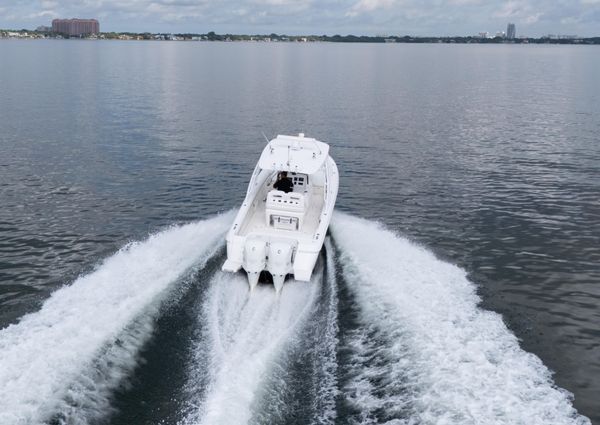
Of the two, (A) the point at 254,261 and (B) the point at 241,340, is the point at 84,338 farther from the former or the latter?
(A) the point at 254,261

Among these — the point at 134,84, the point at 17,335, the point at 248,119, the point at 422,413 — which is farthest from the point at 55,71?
the point at 422,413

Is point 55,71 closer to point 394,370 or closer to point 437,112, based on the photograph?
point 437,112

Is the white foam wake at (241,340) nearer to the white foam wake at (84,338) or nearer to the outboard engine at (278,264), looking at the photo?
the outboard engine at (278,264)

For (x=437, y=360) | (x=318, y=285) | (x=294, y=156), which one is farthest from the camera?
(x=294, y=156)

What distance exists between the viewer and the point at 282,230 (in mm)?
23594

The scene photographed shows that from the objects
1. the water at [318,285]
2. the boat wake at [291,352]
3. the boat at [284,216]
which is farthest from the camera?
the boat at [284,216]

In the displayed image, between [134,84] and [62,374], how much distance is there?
75238 mm

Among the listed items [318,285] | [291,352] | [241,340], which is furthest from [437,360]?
[318,285]

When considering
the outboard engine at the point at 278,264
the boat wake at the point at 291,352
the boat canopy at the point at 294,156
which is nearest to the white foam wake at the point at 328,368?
the boat wake at the point at 291,352

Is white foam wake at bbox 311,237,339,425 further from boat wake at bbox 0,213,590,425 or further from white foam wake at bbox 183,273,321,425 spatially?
white foam wake at bbox 183,273,321,425

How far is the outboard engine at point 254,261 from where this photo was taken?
19766 millimetres

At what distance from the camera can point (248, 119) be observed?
2210 inches

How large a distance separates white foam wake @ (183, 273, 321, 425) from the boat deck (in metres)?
2.47

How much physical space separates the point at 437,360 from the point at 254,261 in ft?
23.9
